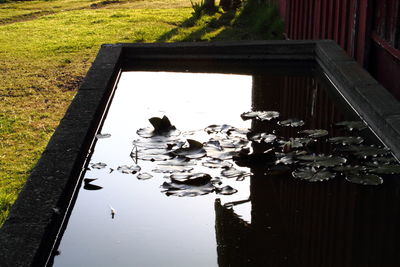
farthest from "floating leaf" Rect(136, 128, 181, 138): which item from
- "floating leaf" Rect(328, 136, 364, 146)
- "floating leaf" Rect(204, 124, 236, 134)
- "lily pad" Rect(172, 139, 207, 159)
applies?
"floating leaf" Rect(328, 136, 364, 146)

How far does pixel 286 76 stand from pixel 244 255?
282 cm

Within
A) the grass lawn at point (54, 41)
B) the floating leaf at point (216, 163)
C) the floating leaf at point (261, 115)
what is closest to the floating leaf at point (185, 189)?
the floating leaf at point (216, 163)

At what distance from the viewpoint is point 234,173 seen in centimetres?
328

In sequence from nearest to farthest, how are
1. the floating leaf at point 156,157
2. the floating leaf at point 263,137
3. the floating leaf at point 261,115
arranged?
the floating leaf at point 156,157, the floating leaf at point 263,137, the floating leaf at point 261,115

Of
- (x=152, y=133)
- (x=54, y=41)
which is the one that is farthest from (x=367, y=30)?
(x=54, y=41)

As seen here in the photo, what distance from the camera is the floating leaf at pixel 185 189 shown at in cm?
309

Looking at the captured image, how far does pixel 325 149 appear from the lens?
3.59 metres

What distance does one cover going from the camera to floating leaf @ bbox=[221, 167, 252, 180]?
3.26m

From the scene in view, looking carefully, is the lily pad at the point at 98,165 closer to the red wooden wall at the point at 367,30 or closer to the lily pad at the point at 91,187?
the lily pad at the point at 91,187

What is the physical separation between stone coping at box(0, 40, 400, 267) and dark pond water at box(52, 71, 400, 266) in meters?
0.08

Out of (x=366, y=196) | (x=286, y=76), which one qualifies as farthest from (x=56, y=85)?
(x=366, y=196)

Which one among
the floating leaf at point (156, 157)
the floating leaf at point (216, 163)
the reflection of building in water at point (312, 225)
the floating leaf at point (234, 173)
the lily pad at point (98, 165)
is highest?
the floating leaf at point (234, 173)

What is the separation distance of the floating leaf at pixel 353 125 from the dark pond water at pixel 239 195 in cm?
1

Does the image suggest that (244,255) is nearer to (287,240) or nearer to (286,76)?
(287,240)
